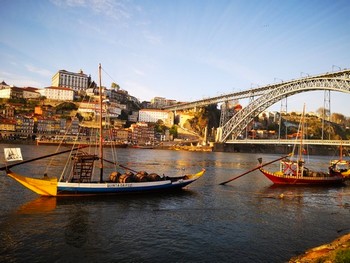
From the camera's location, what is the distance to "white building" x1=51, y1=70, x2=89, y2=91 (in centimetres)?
13812

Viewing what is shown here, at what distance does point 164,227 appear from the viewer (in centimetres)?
1531

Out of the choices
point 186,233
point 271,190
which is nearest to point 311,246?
point 186,233

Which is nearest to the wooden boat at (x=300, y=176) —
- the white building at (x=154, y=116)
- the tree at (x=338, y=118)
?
the white building at (x=154, y=116)

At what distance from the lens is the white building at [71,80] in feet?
453

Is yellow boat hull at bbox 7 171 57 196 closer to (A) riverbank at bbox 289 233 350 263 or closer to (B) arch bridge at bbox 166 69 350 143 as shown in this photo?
(A) riverbank at bbox 289 233 350 263

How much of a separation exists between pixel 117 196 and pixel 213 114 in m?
120

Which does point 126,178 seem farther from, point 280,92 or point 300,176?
point 280,92

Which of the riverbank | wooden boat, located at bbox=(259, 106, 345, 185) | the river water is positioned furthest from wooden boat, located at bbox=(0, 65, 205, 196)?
wooden boat, located at bbox=(259, 106, 345, 185)

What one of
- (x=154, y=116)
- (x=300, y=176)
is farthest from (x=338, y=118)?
(x=300, y=176)

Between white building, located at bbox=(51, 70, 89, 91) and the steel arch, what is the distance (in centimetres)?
7305

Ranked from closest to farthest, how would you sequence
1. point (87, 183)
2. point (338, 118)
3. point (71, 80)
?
1. point (87, 183)
2. point (71, 80)
3. point (338, 118)

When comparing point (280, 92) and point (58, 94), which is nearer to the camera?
point (280, 92)

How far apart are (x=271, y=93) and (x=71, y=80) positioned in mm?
95811

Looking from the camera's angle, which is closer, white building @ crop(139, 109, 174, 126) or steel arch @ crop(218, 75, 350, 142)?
steel arch @ crop(218, 75, 350, 142)
